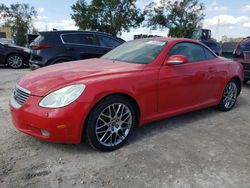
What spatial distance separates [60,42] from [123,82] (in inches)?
199

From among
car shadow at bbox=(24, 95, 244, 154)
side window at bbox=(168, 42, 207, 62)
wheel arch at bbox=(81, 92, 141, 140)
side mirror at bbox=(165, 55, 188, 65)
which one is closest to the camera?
wheel arch at bbox=(81, 92, 141, 140)

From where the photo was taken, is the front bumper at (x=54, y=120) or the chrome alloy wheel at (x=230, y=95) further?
the chrome alloy wheel at (x=230, y=95)

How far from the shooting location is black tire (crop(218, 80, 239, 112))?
5641 mm

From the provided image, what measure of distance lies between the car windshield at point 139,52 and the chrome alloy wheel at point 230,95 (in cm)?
187

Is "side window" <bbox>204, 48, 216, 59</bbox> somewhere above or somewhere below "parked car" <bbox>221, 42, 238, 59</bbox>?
above

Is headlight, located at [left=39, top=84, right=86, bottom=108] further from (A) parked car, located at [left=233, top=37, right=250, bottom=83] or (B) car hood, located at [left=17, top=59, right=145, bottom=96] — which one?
(A) parked car, located at [left=233, top=37, right=250, bottom=83]

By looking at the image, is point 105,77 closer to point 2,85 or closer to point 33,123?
point 33,123

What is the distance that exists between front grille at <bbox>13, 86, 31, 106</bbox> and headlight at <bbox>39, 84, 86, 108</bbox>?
0.30 m

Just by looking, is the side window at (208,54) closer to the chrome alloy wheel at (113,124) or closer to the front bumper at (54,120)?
the chrome alloy wheel at (113,124)

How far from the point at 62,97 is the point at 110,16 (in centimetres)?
4140

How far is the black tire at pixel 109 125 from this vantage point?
3494 millimetres

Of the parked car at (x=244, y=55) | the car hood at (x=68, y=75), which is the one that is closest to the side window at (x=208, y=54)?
the car hood at (x=68, y=75)

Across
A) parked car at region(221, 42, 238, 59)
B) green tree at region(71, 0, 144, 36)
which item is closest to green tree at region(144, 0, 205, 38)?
green tree at region(71, 0, 144, 36)

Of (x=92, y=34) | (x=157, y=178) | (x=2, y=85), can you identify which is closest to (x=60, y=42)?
(x=92, y=34)
